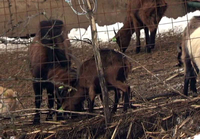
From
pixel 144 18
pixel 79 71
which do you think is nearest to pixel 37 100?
pixel 79 71

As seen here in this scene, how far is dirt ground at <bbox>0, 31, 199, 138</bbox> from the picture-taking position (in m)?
6.60

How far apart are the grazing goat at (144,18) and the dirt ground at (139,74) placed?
0.28 meters

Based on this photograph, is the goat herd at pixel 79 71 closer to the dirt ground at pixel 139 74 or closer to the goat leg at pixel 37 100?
the goat leg at pixel 37 100

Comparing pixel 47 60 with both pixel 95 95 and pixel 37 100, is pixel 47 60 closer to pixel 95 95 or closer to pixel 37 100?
pixel 37 100

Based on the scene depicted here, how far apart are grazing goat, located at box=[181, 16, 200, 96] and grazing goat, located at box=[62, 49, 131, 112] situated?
103 cm

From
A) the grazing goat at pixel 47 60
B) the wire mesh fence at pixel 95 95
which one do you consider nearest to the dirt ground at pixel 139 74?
the wire mesh fence at pixel 95 95

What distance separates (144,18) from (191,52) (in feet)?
10.0

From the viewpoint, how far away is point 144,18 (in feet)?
31.3

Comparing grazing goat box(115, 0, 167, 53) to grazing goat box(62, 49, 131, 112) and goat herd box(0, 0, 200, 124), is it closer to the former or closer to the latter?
goat herd box(0, 0, 200, 124)

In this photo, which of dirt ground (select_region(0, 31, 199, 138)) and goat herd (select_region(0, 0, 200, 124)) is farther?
dirt ground (select_region(0, 31, 199, 138))

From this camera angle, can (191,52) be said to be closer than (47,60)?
Yes

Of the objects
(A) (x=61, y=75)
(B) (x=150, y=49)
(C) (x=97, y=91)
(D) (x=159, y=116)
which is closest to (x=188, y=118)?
(D) (x=159, y=116)

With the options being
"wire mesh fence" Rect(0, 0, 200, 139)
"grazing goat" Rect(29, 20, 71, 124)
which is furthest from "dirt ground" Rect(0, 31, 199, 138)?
"grazing goat" Rect(29, 20, 71, 124)

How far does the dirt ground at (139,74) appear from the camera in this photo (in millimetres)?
6602
